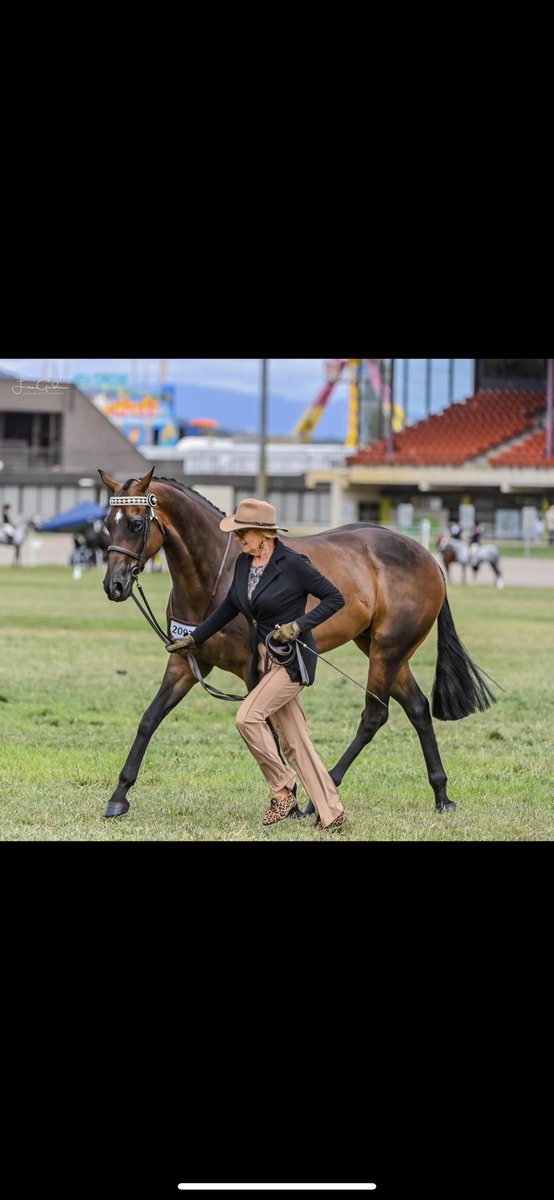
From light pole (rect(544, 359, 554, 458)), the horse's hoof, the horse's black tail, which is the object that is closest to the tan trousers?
the horse's hoof

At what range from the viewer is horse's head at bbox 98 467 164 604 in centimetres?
638

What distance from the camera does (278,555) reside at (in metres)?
6.31

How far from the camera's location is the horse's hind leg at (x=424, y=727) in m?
7.23

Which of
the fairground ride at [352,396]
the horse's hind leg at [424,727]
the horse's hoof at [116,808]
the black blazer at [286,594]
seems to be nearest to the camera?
the black blazer at [286,594]

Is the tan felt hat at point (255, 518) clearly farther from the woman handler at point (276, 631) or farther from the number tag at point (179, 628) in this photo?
the number tag at point (179, 628)

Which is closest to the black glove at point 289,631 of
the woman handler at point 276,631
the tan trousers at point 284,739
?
the woman handler at point 276,631

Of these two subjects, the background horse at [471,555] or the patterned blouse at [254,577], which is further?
the background horse at [471,555]

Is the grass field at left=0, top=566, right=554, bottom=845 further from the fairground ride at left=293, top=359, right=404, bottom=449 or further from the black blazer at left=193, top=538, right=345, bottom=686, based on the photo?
the fairground ride at left=293, top=359, right=404, bottom=449

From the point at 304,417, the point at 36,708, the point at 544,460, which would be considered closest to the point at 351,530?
the point at 36,708

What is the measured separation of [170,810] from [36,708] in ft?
12.7

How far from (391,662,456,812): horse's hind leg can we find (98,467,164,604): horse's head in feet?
5.23

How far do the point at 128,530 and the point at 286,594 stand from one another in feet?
2.59
